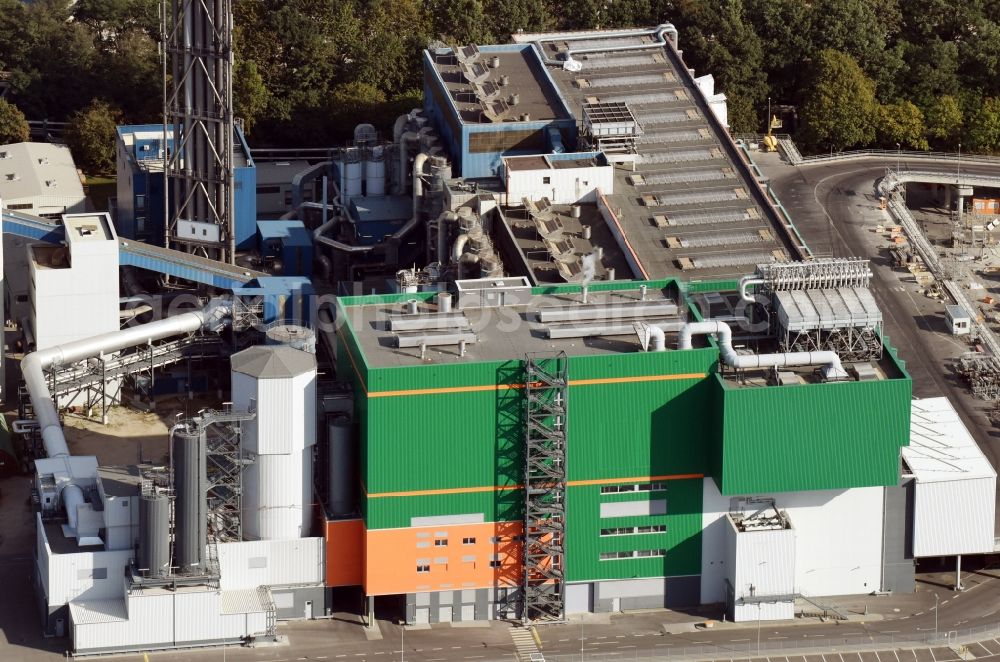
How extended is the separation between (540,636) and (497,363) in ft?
68.7

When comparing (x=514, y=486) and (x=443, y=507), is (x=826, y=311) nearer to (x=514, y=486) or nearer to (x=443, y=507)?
(x=514, y=486)

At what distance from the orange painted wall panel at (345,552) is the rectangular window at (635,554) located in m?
18.5

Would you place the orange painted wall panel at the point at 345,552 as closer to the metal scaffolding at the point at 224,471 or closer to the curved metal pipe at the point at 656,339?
the metal scaffolding at the point at 224,471

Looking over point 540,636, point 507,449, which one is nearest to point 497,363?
point 507,449

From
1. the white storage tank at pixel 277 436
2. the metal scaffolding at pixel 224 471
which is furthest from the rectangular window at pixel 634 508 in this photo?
the metal scaffolding at pixel 224 471

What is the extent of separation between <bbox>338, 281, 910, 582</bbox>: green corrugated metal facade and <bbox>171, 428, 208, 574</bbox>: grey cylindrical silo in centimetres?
1250

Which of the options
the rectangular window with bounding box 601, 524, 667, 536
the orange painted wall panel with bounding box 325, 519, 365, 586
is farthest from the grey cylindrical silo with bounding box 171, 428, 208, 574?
the rectangular window with bounding box 601, 524, 667, 536

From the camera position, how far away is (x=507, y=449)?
7530 inches

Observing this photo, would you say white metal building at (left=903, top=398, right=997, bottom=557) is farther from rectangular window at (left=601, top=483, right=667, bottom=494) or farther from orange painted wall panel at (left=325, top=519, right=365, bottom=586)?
orange painted wall panel at (left=325, top=519, right=365, bottom=586)

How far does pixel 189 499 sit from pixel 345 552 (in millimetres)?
13908

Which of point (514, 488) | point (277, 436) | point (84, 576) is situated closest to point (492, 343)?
point (514, 488)

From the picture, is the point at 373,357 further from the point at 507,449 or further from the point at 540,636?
the point at 540,636

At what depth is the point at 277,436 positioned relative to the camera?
19062 cm

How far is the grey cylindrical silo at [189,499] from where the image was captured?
185750 millimetres
